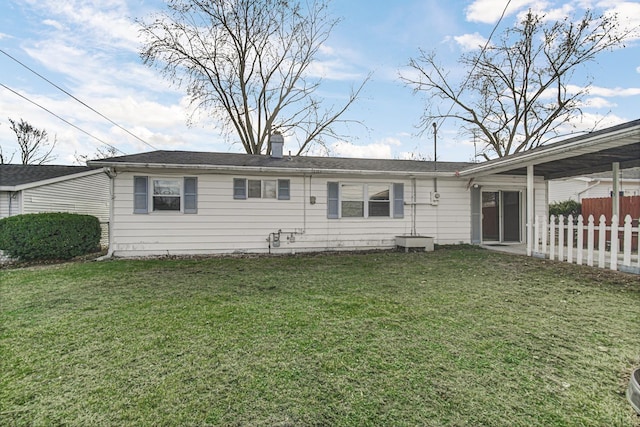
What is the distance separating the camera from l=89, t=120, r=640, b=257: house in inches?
332

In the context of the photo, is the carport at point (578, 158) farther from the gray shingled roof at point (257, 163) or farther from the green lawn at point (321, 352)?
the green lawn at point (321, 352)

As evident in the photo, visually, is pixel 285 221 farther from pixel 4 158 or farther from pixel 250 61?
pixel 4 158

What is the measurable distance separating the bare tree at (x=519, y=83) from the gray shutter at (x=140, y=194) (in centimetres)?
1681

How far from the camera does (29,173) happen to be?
12.3 meters

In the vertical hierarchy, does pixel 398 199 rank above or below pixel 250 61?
below

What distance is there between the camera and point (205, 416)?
198 cm

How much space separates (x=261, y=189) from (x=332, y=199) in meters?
2.14

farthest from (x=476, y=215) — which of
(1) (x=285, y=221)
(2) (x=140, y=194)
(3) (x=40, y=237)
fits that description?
(3) (x=40, y=237)

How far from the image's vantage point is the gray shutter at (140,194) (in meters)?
8.48

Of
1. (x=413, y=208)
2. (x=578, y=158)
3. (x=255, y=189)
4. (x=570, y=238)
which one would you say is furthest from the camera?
(x=413, y=208)

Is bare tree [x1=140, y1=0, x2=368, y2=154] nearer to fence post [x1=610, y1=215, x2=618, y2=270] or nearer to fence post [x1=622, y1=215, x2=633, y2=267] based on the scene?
fence post [x1=610, y1=215, x2=618, y2=270]

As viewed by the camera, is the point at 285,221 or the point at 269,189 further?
the point at 285,221

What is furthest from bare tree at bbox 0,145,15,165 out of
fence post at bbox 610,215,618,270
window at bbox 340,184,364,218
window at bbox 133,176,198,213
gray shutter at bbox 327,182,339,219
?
fence post at bbox 610,215,618,270

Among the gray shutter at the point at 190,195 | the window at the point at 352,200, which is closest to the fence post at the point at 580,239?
the window at the point at 352,200
